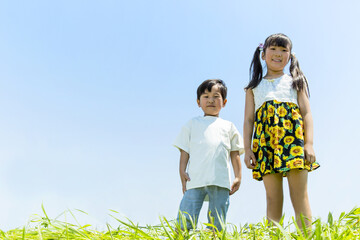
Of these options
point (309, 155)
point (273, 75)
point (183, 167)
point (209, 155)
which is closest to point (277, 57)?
point (273, 75)

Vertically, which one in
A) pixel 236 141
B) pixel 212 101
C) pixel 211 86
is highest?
pixel 211 86

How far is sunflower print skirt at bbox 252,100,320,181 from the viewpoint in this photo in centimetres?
310

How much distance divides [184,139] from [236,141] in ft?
1.46

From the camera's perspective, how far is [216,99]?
3.74 metres

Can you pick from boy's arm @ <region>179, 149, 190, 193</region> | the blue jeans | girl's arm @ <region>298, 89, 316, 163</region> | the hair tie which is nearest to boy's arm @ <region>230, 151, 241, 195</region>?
the blue jeans

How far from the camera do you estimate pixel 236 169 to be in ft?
12.0

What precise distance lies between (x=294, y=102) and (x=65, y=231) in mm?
1975

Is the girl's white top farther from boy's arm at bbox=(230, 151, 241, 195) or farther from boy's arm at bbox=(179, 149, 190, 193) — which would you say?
boy's arm at bbox=(179, 149, 190, 193)

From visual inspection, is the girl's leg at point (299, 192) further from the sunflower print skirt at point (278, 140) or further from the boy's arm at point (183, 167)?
the boy's arm at point (183, 167)

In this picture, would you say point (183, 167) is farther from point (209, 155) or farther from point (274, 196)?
point (274, 196)

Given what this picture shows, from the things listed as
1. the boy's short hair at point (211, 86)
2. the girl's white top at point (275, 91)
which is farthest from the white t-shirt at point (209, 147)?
the girl's white top at point (275, 91)

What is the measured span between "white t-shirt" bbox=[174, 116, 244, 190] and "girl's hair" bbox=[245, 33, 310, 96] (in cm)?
44

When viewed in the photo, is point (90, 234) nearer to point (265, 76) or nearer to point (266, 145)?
point (266, 145)

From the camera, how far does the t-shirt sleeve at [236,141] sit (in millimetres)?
3668
